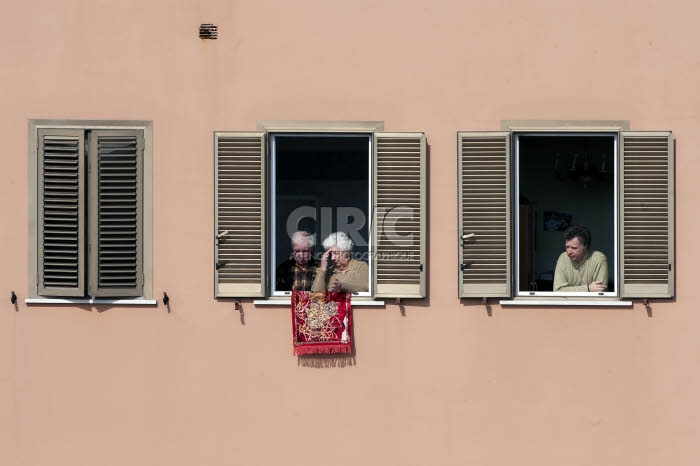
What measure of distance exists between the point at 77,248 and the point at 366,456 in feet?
8.13

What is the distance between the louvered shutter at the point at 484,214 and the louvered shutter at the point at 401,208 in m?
0.28

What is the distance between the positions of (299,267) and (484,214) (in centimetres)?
136

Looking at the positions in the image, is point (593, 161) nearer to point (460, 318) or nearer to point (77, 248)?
point (460, 318)

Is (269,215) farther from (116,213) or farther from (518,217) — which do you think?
(518,217)

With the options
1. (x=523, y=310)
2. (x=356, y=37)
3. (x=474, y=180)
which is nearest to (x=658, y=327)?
(x=523, y=310)

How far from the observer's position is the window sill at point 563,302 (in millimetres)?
11391

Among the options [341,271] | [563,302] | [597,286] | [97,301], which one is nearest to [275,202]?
[341,271]

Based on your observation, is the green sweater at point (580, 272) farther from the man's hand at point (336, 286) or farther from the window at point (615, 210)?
the man's hand at point (336, 286)

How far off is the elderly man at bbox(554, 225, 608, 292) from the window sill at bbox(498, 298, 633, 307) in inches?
4.1

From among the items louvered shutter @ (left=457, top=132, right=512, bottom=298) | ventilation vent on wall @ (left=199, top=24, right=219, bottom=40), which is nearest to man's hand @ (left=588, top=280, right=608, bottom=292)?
louvered shutter @ (left=457, top=132, right=512, bottom=298)

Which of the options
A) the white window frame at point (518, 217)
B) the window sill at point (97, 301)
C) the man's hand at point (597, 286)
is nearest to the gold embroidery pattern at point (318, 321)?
the window sill at point (97, 301)

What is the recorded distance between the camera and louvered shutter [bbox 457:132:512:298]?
11359 mm

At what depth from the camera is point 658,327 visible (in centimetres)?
1140

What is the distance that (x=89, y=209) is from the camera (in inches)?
450
